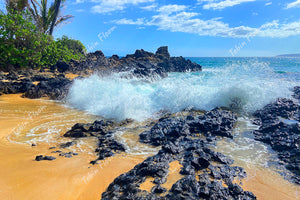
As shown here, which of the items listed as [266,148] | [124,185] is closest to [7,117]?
[124,185]

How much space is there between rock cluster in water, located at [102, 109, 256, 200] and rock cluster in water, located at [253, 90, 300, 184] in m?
1.03

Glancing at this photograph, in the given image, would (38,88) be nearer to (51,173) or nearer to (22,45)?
(22,45)

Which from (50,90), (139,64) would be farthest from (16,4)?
(139,64)

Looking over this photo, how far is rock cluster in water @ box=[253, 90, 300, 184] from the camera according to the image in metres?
3.72

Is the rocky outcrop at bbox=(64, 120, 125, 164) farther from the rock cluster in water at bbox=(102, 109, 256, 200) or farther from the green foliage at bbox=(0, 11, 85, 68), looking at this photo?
the green foliage at bbox=(0, 11, 85, 68)

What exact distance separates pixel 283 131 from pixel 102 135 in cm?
493

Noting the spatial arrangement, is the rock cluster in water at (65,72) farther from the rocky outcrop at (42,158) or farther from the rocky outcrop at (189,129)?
the rocky outcrop at (189,129)

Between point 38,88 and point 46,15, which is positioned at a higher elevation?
point 46,15

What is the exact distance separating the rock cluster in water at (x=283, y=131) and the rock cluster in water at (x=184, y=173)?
1.03 metres

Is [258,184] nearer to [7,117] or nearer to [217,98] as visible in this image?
[217,98]

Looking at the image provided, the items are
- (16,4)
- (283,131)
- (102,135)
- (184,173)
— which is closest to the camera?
(184,173)

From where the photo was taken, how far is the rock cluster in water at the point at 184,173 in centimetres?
239

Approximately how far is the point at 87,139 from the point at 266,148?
4489 mm

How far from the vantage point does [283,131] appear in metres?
4.81
